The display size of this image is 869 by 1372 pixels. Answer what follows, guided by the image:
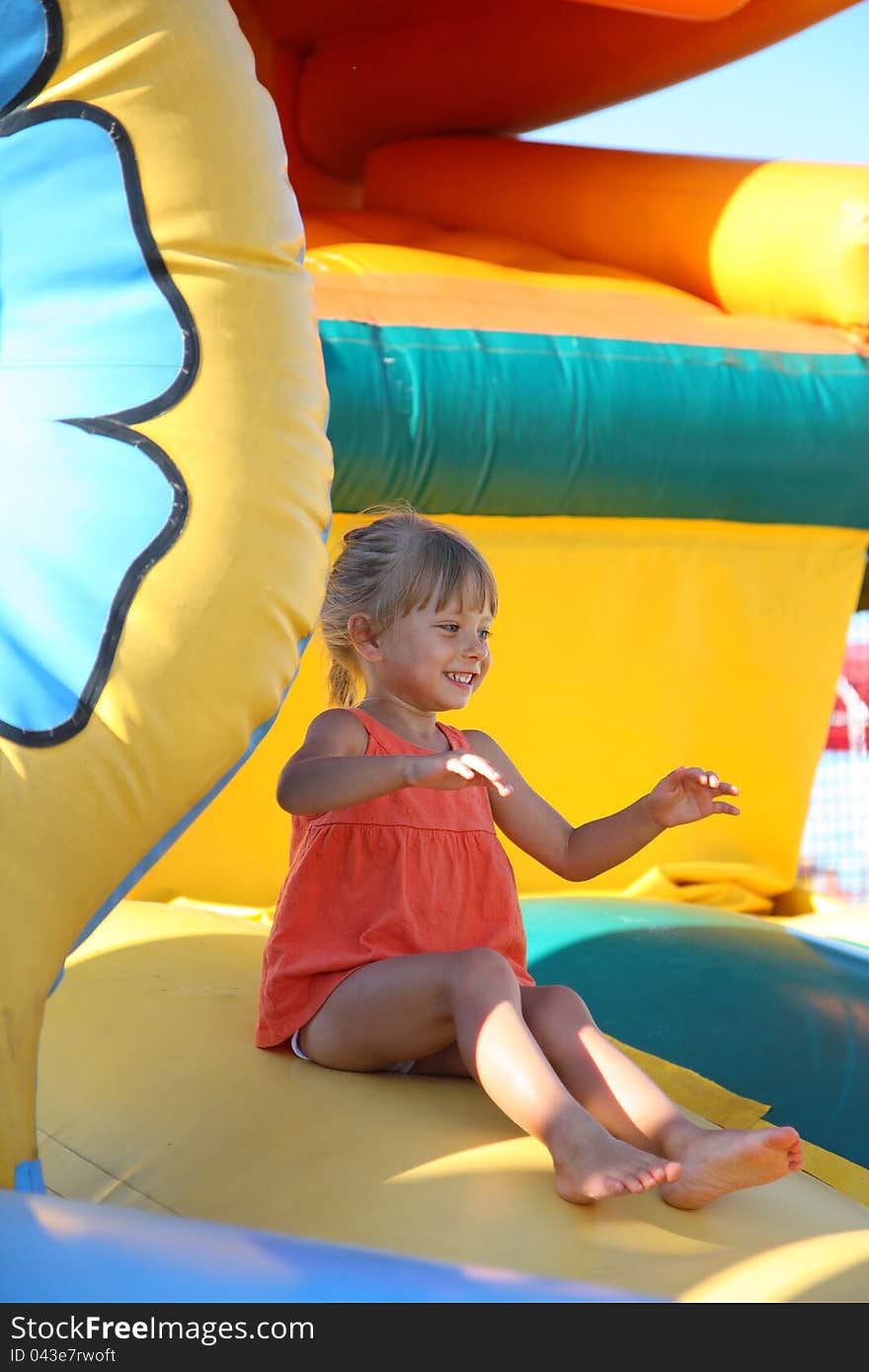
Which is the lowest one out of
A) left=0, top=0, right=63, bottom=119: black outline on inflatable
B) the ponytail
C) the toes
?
the toes

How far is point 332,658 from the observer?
1636 mm

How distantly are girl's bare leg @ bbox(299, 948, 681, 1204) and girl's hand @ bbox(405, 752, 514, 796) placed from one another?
152 mm

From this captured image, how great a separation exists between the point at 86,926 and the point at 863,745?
14.1 ft

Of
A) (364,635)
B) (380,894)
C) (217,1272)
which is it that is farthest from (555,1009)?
(217,1272)

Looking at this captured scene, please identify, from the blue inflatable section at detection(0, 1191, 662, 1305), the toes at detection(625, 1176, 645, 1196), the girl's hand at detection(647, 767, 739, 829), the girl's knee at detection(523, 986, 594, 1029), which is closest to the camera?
the blue inflatable section at detection(0, 1191, 662, 1305)

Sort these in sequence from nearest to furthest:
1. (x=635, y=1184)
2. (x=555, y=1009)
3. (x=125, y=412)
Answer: (x=635, y=1184)
(x=125, y=412)
(x=555, y=1009)

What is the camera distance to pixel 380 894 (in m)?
1.43

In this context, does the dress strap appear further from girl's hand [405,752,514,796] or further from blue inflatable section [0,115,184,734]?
blue inflatable section [0,115,184,734]

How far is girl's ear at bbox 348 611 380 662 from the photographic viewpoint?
61.0 inches

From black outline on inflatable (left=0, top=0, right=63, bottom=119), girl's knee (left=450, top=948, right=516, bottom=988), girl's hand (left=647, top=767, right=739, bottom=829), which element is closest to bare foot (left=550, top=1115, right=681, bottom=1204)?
girl's knee (left=450, top=948, right=516, bottom=988)

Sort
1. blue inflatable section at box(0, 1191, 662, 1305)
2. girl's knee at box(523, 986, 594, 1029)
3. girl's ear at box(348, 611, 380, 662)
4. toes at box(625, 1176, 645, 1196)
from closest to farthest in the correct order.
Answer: blue inflatable section at box(0, 1191, 662, 1305) → toes at box(625, 1176, 645, 1196) → girl's knee at box(523, 986, 594, 1029) → girl's ear at box(348, 611, 380, 662)

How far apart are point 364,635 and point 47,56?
0.59m

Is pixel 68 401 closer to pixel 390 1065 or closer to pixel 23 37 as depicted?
pixel 23 37
